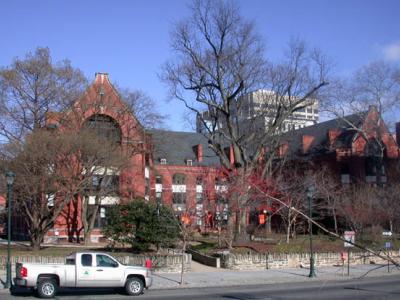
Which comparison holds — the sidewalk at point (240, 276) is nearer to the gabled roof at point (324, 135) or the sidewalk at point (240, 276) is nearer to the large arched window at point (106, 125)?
the large arched window at point (106, 125)

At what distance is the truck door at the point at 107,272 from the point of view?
2306 cm

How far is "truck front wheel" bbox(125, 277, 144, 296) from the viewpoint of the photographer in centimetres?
2341

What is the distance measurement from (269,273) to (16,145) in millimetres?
17698

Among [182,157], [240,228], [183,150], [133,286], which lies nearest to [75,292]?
[133,286]

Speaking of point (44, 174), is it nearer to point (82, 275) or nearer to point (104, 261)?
point (104, 261)

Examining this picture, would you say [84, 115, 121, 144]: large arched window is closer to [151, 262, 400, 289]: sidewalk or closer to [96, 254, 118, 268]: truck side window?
[151, 262, 400, 289]: sidewalk

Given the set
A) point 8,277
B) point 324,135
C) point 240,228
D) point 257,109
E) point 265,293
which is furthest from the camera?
point 324,135

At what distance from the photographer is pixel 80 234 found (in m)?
57.3

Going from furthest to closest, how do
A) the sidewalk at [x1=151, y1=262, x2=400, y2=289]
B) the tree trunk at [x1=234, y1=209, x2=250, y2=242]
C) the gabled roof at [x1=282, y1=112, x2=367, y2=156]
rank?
the gabled roof at [x1=282, y1=112, x2=367, y2=156] < the tree trunk at [x1=234, y1=209, x2=250, y2=242] < the sidewalk at [x1=151, y1=262, x2=400, y2=289]

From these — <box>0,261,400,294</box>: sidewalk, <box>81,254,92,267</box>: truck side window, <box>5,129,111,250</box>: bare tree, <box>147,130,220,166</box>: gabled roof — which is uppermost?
<box>147,130,220,166</box>: gabled roof

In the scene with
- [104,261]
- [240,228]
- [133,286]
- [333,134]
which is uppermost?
[333,134]

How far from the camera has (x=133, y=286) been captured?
77.1 feet

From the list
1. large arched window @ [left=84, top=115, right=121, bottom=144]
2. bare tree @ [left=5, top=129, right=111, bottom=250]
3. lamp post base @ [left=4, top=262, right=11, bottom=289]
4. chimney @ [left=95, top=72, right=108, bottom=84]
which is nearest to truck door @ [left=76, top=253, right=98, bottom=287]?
lamp post base @ [left=4, top=262, right=11, bottom=289]

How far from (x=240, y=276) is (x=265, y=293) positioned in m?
8.17
